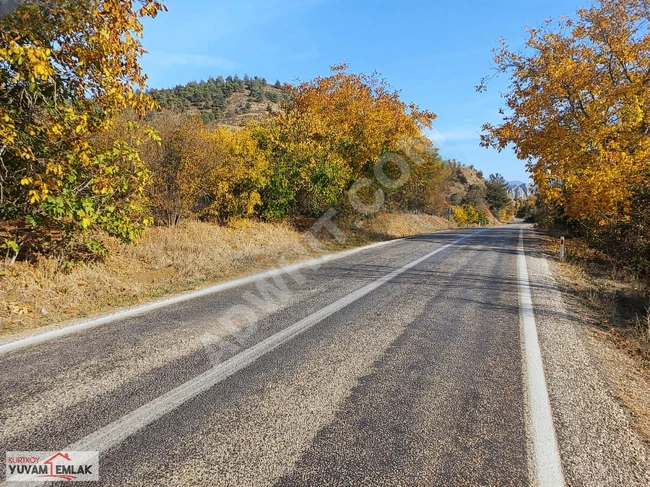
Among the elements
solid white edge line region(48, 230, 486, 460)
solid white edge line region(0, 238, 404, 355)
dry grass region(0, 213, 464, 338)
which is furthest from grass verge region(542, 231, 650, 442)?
dry grass region(0, 213, 464, 338)

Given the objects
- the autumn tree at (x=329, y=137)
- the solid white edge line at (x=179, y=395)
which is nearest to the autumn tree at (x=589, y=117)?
the autumn tree at (x=329, y=137)

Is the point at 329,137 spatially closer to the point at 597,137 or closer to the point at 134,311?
the point at 597,137

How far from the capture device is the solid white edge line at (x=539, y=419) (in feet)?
7.29

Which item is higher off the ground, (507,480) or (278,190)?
(278,190)

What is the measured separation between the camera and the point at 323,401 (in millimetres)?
2979

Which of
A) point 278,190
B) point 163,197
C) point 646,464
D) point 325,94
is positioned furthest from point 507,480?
point 325,94

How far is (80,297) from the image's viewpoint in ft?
20.1

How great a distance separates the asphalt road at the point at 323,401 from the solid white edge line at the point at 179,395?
14 mm

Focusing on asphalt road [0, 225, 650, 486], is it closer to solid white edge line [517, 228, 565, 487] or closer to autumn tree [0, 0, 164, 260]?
solid white edge line [517, 228, 565, 487]

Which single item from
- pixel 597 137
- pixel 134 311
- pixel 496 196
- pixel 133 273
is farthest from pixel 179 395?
pixel 496 196

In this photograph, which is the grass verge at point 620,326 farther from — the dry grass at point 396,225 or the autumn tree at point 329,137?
the dry grass at point 396,225

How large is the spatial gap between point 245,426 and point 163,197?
10.5 m

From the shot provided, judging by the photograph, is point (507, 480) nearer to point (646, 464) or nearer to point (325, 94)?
point (646, 464)

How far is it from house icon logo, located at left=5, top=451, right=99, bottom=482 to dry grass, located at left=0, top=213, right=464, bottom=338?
2.97 m
